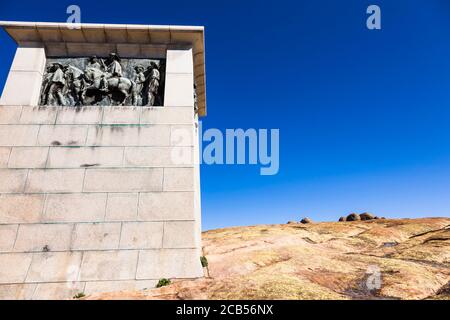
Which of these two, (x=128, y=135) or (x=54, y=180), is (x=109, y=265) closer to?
(x=54, y=180)

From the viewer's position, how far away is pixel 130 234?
756 centimetres

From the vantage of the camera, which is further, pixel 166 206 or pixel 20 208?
pixel 166 206

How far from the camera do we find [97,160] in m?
8.38

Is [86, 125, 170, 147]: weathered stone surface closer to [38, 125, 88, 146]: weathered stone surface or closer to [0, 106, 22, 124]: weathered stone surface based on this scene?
[38, 125, 88, 146]: weathered stone surface

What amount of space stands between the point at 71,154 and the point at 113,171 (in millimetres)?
1414

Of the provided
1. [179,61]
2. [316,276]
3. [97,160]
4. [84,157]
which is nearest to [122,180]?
[97,160]

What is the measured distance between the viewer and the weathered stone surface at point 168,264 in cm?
710

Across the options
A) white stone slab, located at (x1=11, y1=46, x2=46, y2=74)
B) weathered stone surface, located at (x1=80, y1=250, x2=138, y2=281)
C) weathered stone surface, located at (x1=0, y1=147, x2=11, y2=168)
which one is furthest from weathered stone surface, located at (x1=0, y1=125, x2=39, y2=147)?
weathered stone surface, located at (x1=80, y1=250, x2=138, y2=281)

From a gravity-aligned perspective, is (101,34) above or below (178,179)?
above

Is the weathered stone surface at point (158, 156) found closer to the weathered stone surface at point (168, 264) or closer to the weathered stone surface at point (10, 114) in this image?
the weathered stone surface at point (168, 264)

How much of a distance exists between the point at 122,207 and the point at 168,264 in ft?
6.82

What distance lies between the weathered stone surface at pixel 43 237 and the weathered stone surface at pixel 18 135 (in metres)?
2.62
